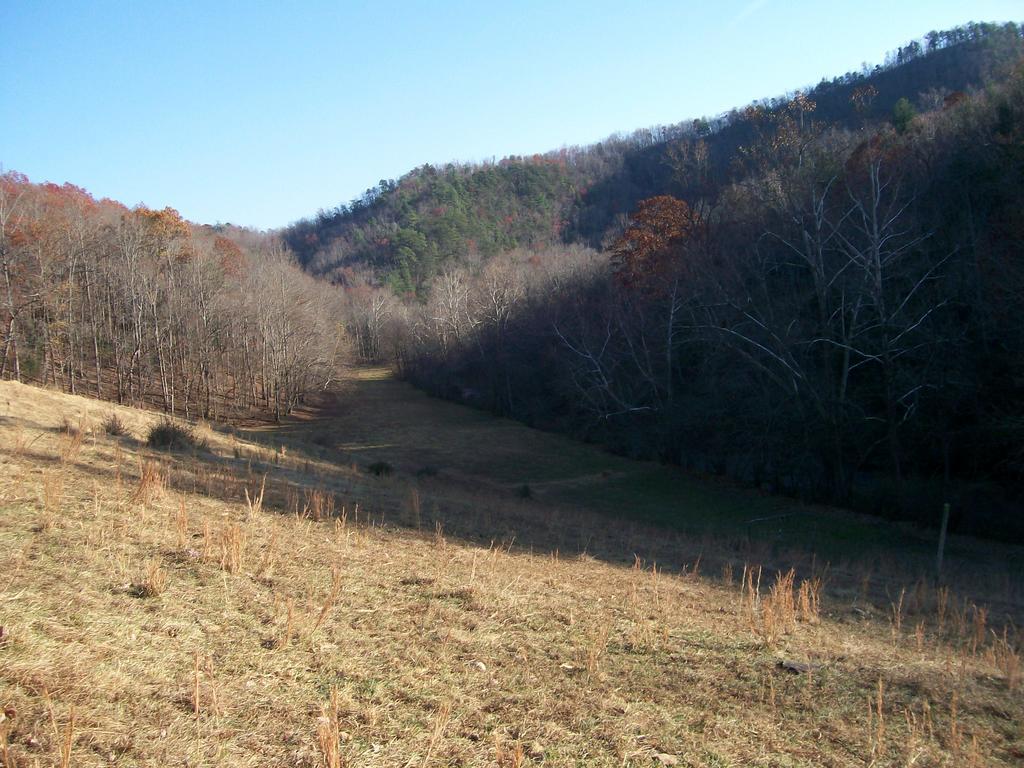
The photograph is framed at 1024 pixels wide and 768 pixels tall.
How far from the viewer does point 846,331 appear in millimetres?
26656

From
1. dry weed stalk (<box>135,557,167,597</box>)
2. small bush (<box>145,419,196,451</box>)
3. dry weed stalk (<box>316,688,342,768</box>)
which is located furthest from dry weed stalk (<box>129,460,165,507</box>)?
small bush (<box>145,419,196,451</box>)

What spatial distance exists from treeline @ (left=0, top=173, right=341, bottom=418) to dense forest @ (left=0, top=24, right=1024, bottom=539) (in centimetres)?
23

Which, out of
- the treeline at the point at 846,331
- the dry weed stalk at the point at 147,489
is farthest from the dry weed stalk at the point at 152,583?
the treeline at the point at 846,331

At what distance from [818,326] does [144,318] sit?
137ft

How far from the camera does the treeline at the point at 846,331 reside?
22562 mm

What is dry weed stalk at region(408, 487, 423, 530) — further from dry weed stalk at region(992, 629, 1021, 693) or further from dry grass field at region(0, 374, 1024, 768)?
dry weed stalk at region(992, 629, 1021, 693)

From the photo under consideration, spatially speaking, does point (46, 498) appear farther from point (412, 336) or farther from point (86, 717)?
point (412, 336)

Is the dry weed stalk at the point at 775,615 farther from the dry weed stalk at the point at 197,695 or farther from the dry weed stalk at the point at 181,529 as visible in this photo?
the dry weed stalk at the point at 181,529

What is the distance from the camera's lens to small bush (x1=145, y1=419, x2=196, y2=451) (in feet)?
46.3

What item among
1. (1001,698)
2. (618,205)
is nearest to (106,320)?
(1001,698)

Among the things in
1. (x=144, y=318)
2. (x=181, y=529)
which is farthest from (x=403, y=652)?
(x=144, y=318)

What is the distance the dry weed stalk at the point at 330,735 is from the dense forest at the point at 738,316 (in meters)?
21.2

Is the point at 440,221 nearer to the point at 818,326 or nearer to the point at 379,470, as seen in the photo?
the point at 818,326

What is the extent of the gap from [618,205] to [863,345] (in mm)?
93194
